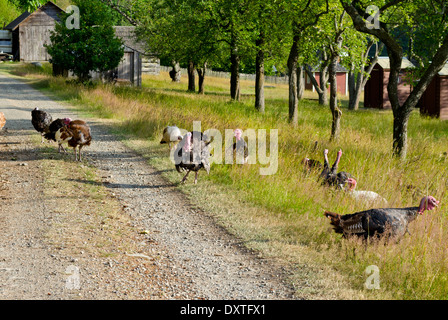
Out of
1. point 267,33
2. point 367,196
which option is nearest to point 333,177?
point 367,196

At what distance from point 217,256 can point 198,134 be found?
3.76 metres

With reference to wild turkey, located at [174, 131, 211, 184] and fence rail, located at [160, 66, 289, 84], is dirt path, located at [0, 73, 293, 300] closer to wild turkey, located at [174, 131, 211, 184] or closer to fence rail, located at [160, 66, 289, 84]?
wild turkey, located at [174, 131, 211, 184]

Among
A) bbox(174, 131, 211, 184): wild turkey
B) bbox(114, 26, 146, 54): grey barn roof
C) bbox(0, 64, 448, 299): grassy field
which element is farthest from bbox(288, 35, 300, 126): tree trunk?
bbox(114, 26, 146, 54): grey barn roof

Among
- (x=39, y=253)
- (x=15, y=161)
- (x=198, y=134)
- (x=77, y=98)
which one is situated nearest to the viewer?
(x=39, y=253)

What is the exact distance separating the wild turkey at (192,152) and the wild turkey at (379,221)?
3.85 meters

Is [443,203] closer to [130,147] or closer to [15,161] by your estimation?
[130,147]

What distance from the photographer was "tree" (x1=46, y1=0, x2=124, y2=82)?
29.3 metres

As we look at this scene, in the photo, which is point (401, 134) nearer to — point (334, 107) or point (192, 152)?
point (334, 107)

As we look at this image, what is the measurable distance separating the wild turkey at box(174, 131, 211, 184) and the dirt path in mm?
626

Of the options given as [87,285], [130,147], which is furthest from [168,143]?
[87,285]

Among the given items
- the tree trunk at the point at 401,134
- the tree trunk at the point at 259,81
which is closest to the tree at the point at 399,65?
the tree trunk at the point at 401,134

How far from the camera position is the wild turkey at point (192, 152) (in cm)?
1037

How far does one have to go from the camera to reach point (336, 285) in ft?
20.3

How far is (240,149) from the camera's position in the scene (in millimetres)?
11992
